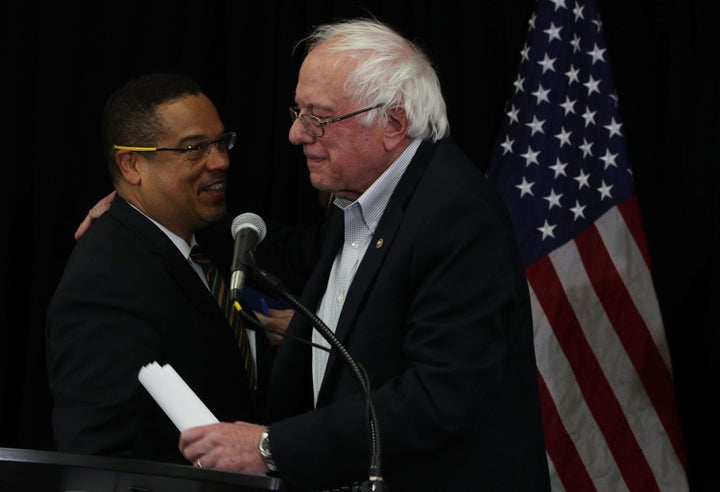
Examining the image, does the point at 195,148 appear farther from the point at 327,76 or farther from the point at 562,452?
the point at 562,452

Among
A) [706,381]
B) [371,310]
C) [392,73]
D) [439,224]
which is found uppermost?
[392,73]

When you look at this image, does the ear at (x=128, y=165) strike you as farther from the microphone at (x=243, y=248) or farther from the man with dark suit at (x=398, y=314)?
the microphone at (x=243, y=248)

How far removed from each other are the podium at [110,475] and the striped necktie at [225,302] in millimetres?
1229

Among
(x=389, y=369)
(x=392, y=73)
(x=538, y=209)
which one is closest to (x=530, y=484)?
(x=389, y=369)

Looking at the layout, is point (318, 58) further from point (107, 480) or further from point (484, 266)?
point (107, 480)

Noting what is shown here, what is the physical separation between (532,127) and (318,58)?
152cm

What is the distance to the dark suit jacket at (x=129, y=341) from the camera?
2.45 metres

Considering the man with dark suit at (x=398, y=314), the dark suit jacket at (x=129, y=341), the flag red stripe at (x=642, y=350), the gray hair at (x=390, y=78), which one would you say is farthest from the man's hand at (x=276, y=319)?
the flag red stripe at (x=642, y=350)

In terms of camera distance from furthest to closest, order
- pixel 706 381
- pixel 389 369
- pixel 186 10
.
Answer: pixel 186 10 < pixel 706 381 < pixel 389 369

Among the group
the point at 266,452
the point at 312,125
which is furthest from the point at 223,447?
the point at 312,125

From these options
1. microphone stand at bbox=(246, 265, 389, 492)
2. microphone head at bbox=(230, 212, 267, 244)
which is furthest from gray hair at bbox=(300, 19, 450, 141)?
microphone stand at bbox=(246, 265, 389, 492)

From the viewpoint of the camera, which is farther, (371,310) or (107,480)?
(371,310)

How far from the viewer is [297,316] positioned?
2.45 m

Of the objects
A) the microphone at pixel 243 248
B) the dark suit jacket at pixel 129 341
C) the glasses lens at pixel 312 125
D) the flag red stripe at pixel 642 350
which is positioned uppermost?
the glasses lens at pixel 312 125
